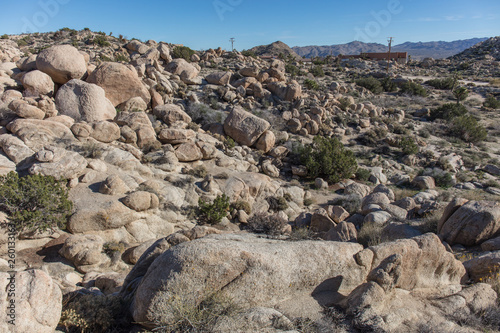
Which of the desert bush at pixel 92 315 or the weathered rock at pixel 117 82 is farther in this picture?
the weathered rock at pixel 117 82

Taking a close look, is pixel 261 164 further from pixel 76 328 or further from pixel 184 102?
pixel 76 328

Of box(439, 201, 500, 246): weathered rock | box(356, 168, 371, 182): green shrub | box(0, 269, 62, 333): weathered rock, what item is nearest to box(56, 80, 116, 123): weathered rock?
box(0, 269, 62, 333): weathered rock

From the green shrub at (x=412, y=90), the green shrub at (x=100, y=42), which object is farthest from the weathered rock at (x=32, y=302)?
the green shrub at (x=412, y=90)

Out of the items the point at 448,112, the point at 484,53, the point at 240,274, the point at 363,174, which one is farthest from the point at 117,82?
the point at 484,53

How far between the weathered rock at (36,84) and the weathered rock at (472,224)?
16.6m

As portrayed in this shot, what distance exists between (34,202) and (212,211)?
5.40 m

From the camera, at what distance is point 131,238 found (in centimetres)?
898

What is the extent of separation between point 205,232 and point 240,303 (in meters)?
2.36

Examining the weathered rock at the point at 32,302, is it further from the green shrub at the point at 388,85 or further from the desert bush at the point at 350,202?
the green shrub at the point at 388,85

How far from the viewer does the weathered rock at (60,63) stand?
13.4 m

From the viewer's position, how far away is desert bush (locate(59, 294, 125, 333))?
3.93 m

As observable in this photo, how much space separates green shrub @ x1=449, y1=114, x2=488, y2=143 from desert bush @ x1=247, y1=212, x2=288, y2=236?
64.1 feet

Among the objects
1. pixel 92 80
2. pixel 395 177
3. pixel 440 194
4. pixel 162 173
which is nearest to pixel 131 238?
pixel 162 173

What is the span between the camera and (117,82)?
581 inches
